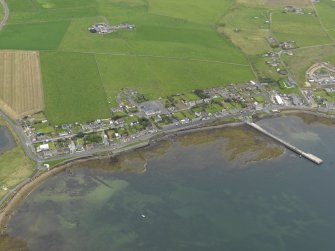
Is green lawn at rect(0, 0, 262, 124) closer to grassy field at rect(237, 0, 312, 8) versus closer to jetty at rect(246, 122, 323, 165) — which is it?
A: grassy field at rect(237, 0, 312, 8)

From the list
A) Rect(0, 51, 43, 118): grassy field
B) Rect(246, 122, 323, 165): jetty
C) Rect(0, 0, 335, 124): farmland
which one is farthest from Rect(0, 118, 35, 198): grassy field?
Rect(246, 122, 323, 165): jetty

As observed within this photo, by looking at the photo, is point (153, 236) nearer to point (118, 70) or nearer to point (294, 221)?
point (294, 221)

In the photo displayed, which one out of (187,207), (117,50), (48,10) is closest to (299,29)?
(117,50)

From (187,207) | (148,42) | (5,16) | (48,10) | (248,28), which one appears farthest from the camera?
(48,10)

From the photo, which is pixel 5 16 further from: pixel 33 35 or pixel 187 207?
pixel 187 207

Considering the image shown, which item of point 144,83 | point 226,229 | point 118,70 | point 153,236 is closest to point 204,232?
point 226,229

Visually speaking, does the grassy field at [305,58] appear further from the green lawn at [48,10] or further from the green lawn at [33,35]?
the green lawn at [33,35]

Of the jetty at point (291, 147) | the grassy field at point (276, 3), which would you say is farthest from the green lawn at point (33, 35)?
the grassy field at point (276, 3)
